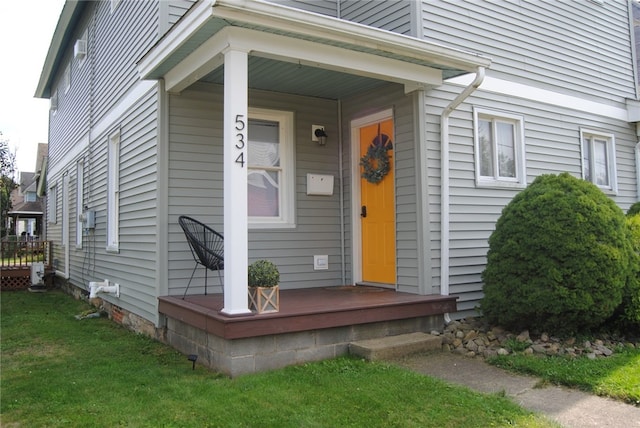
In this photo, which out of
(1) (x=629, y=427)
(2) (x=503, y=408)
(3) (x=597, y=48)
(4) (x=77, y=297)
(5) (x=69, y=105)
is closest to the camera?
(1) (x=629, y=427)

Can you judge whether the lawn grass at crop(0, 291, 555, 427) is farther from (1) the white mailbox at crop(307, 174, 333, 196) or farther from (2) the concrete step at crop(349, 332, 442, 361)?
(1) the white mailbox at crop(307, 174, 333, 196)

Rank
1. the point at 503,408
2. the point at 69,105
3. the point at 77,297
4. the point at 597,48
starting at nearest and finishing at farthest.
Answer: the point at 503,408
the point at 597,48
the point at 77,297
the point at 69,105

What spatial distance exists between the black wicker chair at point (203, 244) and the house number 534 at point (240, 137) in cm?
115

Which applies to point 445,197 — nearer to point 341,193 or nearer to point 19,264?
point 341,193

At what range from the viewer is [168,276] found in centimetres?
552

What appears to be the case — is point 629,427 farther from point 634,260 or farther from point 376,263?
point 376,263

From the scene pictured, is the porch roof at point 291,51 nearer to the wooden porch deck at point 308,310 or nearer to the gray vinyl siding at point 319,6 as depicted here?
the gray vinyl siding at point 319,6

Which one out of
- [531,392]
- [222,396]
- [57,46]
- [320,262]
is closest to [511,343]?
[531,392]

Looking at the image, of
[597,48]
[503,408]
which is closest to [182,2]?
[503,408]

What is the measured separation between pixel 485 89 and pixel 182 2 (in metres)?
3.80

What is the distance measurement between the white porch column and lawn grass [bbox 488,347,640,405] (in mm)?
2274

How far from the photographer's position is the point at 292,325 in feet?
14.0

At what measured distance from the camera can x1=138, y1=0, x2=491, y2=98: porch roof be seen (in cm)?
414

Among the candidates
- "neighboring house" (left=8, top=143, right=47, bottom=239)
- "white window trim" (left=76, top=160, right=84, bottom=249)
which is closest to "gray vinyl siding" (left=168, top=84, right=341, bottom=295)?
"white window trim" (left=76, top=160, right=84, bottom=249)
